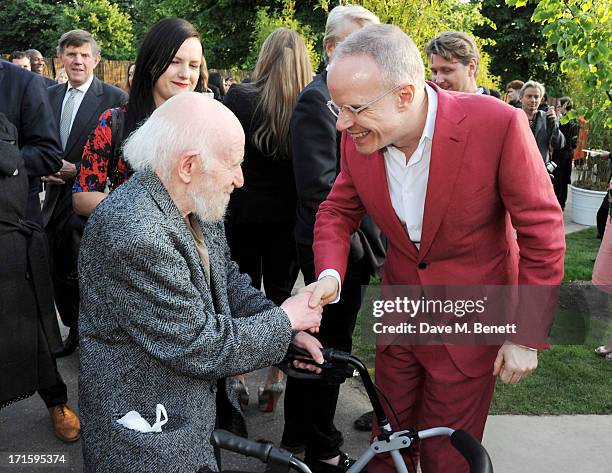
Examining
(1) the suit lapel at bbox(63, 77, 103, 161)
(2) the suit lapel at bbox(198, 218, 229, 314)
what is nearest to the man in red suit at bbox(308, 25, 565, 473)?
(2) the suit lapel at bbox(198, 218, 229, 314)

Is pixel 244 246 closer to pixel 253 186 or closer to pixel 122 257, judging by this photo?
pixel 253 186

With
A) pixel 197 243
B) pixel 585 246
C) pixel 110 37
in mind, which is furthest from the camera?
pixel 110 37

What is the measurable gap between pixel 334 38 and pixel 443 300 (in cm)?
158

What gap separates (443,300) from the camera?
2.41 m

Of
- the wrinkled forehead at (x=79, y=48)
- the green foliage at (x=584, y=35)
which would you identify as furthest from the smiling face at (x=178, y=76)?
the green foliage at (x=584, y=35)

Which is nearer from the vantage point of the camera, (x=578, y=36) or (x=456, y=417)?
(x=456, y=417)

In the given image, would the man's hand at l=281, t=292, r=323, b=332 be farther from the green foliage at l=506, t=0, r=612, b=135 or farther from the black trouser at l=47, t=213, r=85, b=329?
the green foliage at l=506, t=0, r=612, b=135

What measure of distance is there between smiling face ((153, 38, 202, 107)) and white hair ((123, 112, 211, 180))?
1.24 m

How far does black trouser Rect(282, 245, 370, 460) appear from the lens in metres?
3.25

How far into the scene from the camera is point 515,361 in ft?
7.22

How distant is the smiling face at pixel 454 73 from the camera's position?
412 centimetres

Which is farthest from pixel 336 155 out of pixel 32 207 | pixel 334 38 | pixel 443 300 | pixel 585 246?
pixel 585 246

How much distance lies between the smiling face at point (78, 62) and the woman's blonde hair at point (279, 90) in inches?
78.7

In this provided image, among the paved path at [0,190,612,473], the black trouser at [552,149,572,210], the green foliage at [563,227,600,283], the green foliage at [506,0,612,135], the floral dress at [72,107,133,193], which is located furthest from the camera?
the black trouser at [552,149,572,210]
